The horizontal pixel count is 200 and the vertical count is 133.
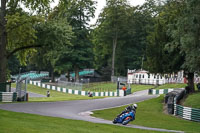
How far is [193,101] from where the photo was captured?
3297cm

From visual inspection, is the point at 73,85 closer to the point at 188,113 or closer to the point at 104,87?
the point at 104,87

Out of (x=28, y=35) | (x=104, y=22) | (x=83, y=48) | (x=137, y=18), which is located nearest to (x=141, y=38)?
(x=137, y=18)

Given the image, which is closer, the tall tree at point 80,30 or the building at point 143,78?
the building at point 143,78

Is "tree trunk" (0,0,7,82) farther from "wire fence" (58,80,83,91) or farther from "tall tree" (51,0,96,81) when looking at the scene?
"tall tree" (51,0,96,81)

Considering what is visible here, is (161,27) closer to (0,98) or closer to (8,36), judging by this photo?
(8,36)

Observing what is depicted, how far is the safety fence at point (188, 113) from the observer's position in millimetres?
25750

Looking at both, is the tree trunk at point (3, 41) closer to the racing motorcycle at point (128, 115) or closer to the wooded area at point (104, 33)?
the wooded area at point (104, 33)

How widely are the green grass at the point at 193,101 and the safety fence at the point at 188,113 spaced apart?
10.6ft

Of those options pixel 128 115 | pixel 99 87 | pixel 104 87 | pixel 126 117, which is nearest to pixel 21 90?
pixel 126 117

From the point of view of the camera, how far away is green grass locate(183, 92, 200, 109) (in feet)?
104

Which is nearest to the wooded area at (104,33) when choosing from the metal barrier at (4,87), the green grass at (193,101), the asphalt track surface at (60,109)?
the metal barrier at (4,87)

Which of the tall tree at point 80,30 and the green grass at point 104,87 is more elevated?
the tall tree at point 80,30

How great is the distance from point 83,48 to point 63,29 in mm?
35908

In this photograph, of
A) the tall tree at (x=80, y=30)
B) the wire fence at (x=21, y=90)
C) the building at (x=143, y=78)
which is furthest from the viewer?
the tall tree at (x=80, y=30)
